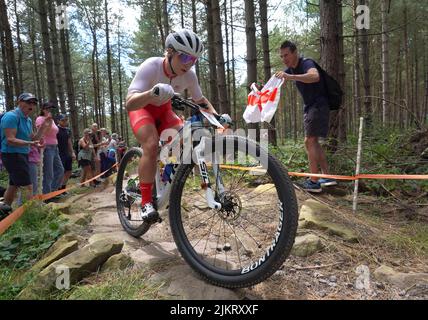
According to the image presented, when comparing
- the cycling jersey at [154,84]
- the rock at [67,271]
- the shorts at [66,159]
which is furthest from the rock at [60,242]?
the shorts at [66,159]

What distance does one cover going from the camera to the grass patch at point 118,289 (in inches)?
89.8

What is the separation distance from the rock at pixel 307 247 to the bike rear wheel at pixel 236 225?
0.84ft

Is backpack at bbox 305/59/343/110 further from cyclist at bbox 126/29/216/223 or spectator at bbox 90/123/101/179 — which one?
spectator at bbox 90/123/101/179

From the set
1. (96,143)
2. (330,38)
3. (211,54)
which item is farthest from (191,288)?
(96,143)

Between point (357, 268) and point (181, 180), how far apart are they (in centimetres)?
155

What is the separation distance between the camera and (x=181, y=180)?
2.70m

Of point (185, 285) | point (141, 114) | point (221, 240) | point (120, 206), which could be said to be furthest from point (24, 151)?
point (185, 285)

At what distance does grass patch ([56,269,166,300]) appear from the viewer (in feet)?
7.48

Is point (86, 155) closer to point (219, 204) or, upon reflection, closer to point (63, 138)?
point (63, 138)

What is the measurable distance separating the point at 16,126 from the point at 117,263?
3.95 m

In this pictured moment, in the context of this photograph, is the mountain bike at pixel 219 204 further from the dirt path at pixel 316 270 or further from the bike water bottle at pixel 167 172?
the dirt path at pixel 316 270

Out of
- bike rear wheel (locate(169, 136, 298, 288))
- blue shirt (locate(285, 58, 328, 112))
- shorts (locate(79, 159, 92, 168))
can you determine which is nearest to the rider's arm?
bike rear wheel (locate(169, 136, 298, 288))
